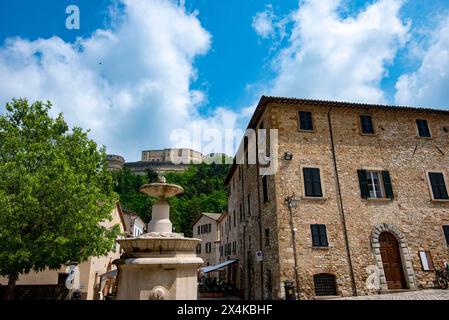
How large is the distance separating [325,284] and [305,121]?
8.65 m

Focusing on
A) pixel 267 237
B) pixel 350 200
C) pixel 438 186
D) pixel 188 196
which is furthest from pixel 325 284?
pixel 188 196

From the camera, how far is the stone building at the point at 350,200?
14.0 meters

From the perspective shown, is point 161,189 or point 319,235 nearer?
point 161,189

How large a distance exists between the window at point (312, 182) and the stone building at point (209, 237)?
2765 centimetres

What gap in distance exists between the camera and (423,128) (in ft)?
58.1

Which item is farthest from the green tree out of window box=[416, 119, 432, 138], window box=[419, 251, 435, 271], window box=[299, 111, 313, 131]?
window box=[416, 119, 432, 138]

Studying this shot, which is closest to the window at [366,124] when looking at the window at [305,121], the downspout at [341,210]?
the downspout at [341,210]

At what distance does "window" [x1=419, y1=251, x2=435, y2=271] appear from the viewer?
14727 mm

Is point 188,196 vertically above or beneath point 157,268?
above

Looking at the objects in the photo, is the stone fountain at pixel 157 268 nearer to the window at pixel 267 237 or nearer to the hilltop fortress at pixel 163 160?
the window at pixel 267 237

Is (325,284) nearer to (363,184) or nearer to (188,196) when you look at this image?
(363,184)

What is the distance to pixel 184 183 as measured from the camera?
81.0m

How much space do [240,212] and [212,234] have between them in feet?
66.8
